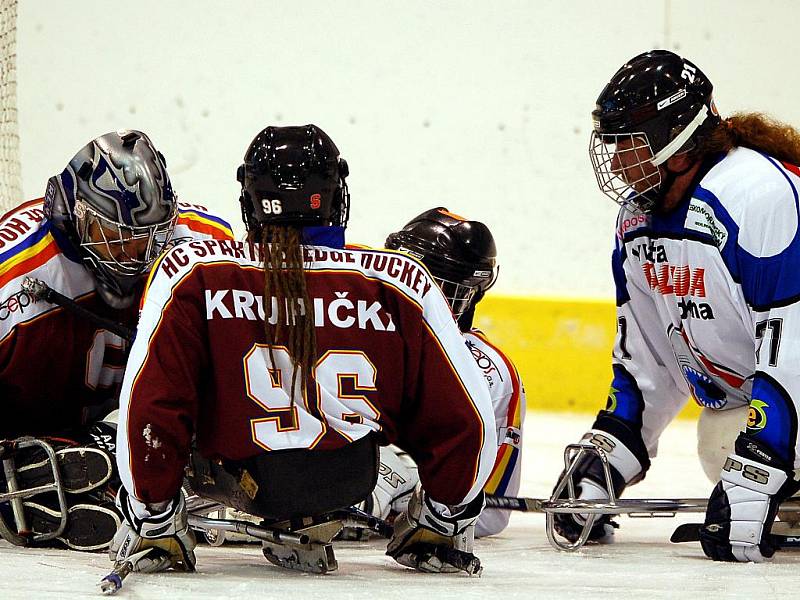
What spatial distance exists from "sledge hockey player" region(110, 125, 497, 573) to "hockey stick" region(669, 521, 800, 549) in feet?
2.04

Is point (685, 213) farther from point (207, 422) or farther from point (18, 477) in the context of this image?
point (18, 477)

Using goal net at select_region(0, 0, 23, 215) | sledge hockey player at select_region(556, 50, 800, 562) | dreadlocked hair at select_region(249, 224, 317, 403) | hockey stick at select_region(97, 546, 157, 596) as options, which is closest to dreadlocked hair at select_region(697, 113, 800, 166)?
sledge hockey player at select_region(556, 50, 800, 562)

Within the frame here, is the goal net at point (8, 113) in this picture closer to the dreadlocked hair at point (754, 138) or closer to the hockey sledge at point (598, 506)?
the hockey sledge at point (598, 506)

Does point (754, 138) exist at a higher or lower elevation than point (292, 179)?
higher

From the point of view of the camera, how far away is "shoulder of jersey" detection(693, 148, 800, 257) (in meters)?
2.58

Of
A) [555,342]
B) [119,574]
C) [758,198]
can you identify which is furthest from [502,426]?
[555,342]

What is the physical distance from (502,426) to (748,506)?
629 millimetres

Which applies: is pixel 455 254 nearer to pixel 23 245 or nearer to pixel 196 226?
pixel 196 226

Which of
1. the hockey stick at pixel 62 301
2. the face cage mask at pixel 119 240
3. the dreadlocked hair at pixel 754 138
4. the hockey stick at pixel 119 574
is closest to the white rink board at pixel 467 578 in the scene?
the hockey stick at pixel 119 574

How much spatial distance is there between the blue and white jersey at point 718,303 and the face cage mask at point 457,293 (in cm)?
38

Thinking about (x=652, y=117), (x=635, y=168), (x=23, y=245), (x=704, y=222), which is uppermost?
(x=652, y=117)

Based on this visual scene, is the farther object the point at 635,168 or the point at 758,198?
the point at 635,168

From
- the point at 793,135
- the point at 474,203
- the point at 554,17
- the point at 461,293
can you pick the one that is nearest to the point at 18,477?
the point at 461,293

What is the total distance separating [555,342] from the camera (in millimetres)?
5992
